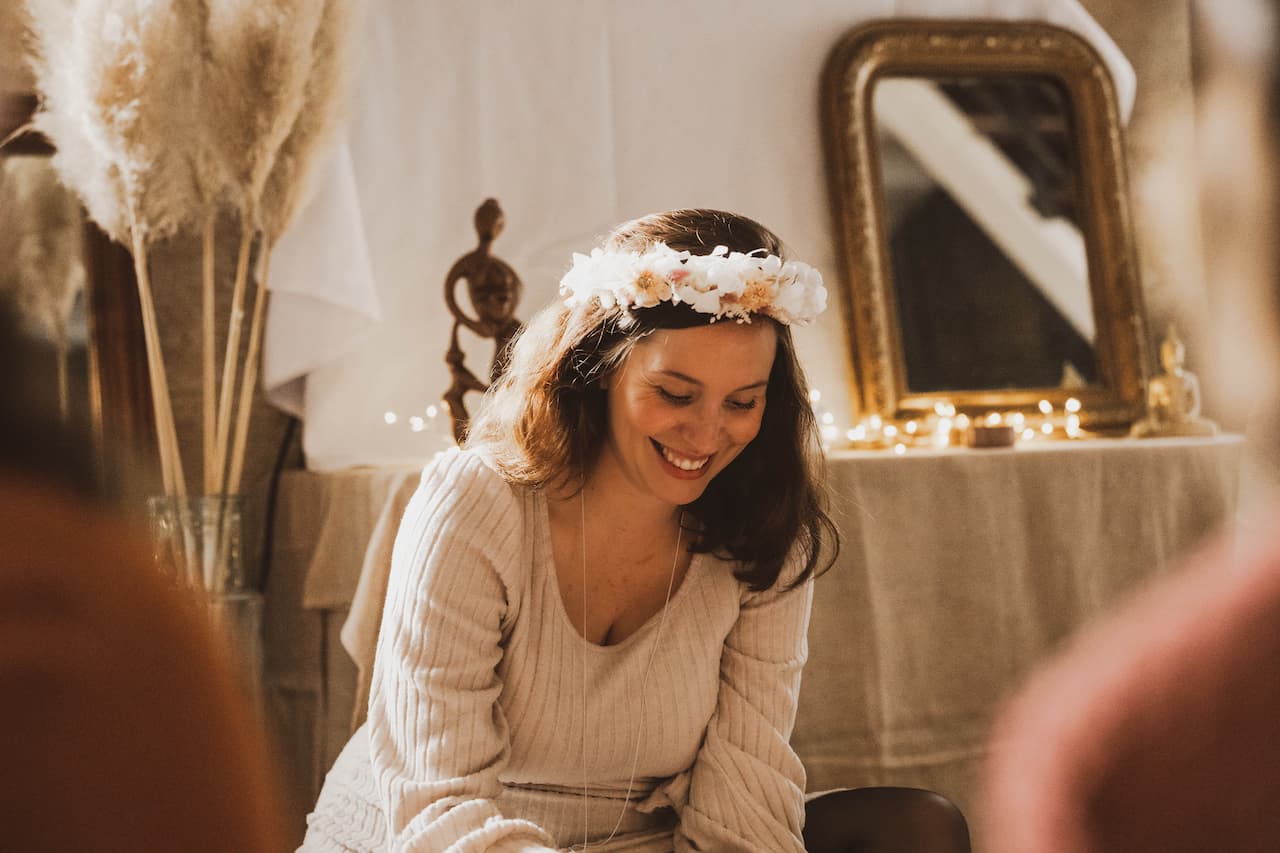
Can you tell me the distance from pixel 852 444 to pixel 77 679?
2.15 m

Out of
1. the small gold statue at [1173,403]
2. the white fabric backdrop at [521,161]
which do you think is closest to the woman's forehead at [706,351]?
the white fabric backdrop at [521,161]

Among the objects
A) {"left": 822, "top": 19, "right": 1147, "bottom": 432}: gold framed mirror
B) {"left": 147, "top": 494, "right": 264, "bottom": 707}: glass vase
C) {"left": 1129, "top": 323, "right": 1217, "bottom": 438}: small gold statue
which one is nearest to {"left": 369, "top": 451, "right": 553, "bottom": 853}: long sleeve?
{"left": 147, "top": 494, "right": 264, "bottom": 707}: glass vase

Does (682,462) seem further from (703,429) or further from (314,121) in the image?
(314,121)

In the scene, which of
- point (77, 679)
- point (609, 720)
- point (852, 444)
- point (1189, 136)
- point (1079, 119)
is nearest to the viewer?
point (77, 679)

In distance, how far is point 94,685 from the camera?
0.69ft

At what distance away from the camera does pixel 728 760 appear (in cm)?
121

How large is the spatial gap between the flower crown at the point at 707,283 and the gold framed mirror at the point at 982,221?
1.18 m

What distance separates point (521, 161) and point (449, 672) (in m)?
1.37

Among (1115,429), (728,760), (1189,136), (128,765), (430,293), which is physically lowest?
(728,760)

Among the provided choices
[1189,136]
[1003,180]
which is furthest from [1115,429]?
[1189,136]

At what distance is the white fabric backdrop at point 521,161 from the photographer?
2.03 metres

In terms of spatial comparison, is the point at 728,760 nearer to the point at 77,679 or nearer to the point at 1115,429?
the point at 77,679

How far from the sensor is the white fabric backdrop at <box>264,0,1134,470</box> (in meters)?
2.03

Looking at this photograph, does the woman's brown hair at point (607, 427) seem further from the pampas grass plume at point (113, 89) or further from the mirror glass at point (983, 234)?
the mirror glass at point (983, 234)
